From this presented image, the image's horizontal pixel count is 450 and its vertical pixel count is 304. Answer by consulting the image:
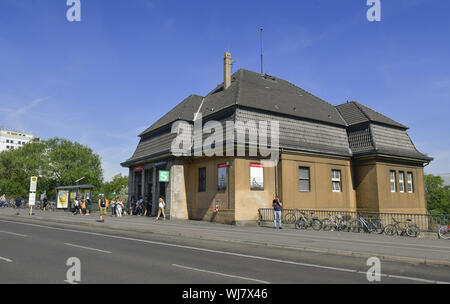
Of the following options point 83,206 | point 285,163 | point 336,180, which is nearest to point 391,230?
point 285,163

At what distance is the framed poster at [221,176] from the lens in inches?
912

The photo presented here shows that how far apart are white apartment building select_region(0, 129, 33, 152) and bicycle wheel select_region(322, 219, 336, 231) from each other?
13050cm

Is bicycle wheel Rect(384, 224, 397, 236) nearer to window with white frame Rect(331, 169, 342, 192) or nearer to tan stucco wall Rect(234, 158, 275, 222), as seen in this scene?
tan stucco wall Rect(234, 158, 275, 222)

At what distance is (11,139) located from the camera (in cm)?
13225

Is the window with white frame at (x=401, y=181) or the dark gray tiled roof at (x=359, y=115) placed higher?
the dark gray tiled roof at (x=359, y=115)

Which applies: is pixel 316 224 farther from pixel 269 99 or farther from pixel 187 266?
pixel 187 266

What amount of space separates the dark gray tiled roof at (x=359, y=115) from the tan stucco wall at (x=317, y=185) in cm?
388

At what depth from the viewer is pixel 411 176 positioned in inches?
1128

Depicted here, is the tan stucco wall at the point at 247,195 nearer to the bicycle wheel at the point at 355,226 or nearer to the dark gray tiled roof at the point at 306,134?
the dark gray tiled roof at the point at 306,134

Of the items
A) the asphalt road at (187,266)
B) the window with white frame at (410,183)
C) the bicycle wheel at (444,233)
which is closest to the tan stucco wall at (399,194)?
the window with white frame at (410,183)

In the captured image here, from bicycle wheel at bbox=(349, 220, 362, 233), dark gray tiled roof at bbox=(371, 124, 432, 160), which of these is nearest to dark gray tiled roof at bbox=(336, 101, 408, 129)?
dark gray tiled roof at bbox=(371, 124, 432, 160)

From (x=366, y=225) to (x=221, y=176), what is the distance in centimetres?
949
